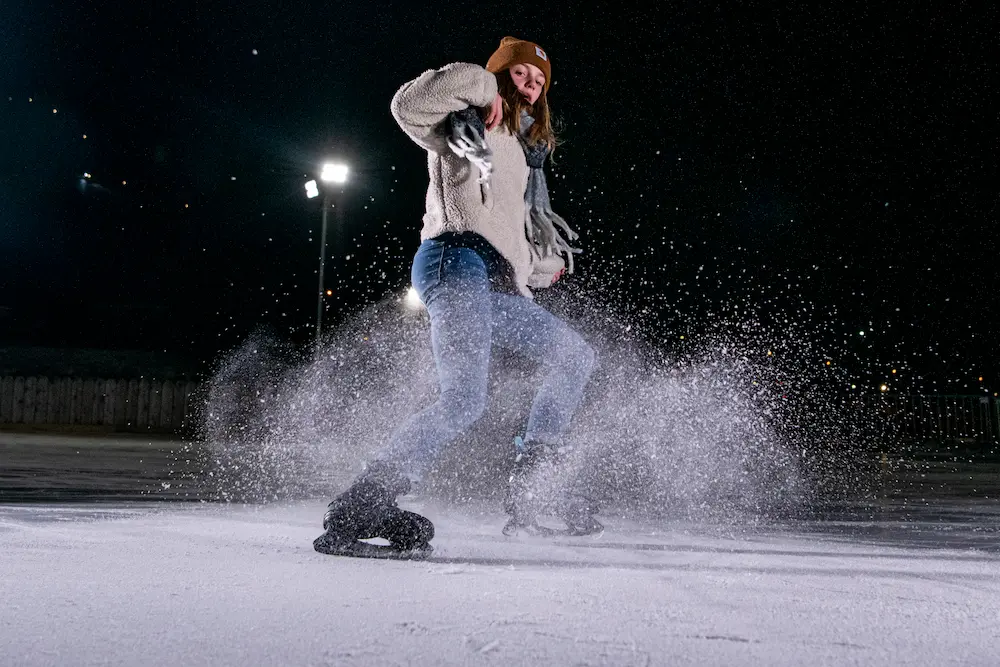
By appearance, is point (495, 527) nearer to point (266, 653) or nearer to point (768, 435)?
point (266, 653)

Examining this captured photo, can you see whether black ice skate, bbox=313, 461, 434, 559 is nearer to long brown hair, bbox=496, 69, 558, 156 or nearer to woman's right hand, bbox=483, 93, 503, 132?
woman's right hand, bbox=483, 93, 503, 132

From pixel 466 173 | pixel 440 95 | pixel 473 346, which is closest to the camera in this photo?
pixel 440 95

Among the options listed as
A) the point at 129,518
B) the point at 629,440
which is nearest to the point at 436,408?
the point at 129,518

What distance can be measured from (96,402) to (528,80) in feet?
68.4

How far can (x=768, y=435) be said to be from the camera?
550 inches

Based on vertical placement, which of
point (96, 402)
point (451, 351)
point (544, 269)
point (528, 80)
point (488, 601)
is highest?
point (528, 80)

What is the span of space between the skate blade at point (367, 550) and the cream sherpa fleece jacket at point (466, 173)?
1028 millimetres

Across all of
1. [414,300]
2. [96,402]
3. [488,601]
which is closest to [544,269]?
[488,601]

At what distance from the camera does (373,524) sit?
259 centimetres

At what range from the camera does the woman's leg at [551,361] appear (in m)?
3.12

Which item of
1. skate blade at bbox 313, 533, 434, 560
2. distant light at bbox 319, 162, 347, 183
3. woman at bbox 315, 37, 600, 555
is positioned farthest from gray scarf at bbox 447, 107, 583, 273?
distant light at bbox 319, 162, 347, 183

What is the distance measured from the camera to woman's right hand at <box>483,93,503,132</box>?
2.87 metres

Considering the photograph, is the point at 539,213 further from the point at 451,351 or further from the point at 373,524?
the point at 373,524

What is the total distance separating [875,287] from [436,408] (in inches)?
790
